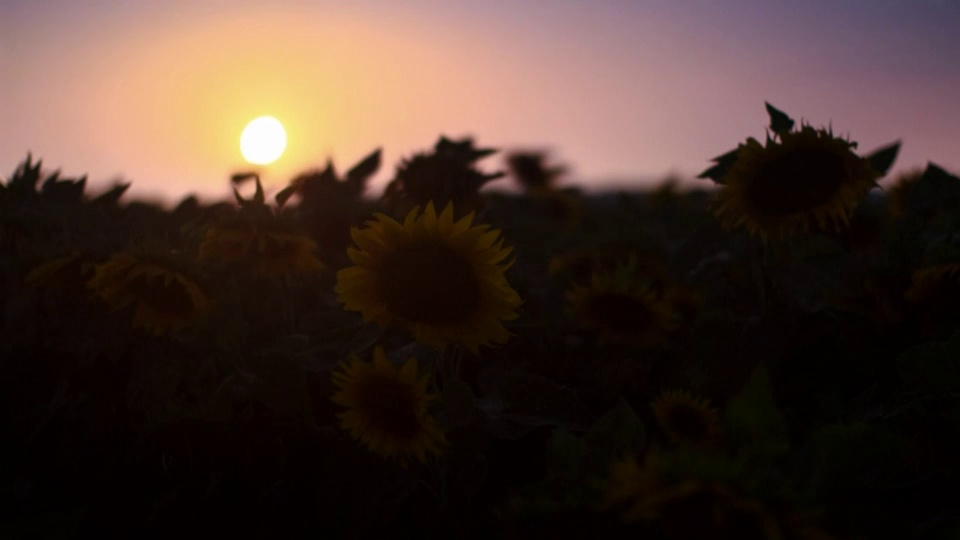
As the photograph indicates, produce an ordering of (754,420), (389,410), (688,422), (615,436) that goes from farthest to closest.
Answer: (688,422) → (389,410) → (615,436) → (754,420)

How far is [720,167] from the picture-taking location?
238 centimetres

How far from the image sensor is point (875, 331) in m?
2.49

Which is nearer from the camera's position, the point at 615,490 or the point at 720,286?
the point at 615,490

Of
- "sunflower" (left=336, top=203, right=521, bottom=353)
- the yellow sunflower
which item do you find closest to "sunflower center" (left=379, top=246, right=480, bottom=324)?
"sunflower" (left=336, top=203, right=521, bottom=353)

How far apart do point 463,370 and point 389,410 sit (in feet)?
2.41

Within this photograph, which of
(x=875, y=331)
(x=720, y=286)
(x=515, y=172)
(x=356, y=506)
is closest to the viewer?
(x=356, y=506)

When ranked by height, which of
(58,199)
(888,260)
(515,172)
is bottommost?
(888,260)

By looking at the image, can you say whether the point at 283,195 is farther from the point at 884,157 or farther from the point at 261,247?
the point at 884,157

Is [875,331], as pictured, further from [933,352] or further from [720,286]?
[933,352]

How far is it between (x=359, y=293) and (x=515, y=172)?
771 cm

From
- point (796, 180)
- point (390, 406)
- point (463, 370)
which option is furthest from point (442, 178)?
point (390, 406)

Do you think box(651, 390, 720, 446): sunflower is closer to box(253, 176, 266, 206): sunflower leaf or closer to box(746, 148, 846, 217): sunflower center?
box(746, 148, 846, 217): sunflower center

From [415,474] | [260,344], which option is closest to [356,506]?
[415,474]

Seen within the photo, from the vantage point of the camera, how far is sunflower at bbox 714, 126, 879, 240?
7.12 ft
